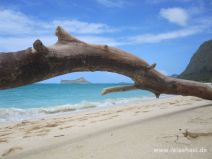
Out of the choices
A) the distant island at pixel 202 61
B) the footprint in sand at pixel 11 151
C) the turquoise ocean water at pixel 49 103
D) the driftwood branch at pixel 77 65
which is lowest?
the footprint in sand at pixel 11 151

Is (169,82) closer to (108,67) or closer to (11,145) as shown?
(108,67)

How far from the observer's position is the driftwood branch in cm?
270

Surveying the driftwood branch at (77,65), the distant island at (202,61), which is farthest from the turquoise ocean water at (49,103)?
the distant island at (202,61)

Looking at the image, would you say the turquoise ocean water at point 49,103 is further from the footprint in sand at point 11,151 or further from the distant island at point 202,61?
the distant island at point 202,61

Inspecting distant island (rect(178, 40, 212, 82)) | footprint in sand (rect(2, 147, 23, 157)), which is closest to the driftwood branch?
footprint in sand (rect(2, 147, 23, 157))

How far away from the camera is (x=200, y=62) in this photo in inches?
2709

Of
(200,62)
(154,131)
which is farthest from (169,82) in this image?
(200,62)

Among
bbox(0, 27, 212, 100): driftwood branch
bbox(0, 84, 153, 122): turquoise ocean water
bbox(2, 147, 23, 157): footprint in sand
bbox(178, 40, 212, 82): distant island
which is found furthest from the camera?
bbox(178, 40, 212, 82): distant island

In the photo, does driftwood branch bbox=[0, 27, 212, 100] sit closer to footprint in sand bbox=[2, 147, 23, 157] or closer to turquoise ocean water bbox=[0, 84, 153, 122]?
footprint in sand bbox=[2, 147, 23, 157]

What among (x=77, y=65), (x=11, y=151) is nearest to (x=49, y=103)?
(x=77, y=65)

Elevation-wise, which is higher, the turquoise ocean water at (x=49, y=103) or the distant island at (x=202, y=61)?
the distant island at (x=202, y=61)

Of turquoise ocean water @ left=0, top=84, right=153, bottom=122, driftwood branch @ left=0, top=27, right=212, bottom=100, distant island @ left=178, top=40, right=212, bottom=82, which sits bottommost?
turquoise ocean water @ left=0, top=84, right=153, bottom=122

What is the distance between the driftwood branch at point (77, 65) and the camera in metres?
2.70

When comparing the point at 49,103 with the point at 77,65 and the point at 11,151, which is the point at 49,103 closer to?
the point at 77,65
